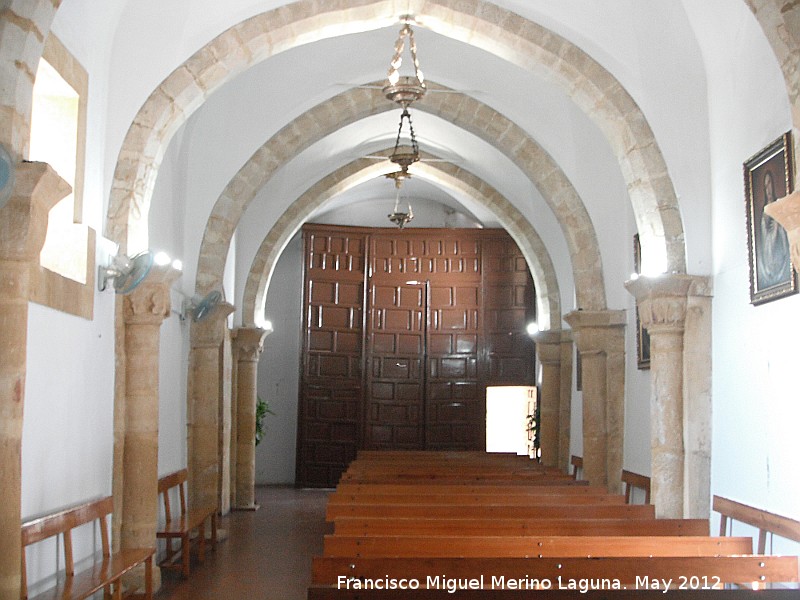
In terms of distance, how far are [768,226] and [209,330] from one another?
6653 mm

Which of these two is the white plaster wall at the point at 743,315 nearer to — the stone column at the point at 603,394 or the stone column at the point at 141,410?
the stone column at the point at 603,394

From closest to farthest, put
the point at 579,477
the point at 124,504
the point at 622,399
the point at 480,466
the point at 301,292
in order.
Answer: the point at 124,504, the point at 622,399, the point at 480,466, the point at 579,477, the point at 301,292

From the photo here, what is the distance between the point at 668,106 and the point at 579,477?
261 inches

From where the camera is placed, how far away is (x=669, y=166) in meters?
8.45

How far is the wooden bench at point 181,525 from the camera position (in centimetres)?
894

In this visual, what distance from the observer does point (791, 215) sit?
207 inches

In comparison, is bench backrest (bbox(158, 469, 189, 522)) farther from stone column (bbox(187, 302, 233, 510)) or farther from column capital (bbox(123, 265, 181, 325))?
column capital (bbox(123, 265, 181, 325))

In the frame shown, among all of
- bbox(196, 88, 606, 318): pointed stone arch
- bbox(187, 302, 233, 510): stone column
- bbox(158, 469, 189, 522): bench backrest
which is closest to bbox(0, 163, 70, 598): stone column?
bbox(158, 469, 189, 522): bench backrest

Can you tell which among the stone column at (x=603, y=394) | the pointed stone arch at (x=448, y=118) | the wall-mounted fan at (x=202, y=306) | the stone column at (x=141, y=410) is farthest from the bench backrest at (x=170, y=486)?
the stone column at (x=603, y=394)

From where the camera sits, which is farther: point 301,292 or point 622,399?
point 301,292

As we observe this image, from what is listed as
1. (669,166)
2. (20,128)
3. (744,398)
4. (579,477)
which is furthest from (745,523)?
(579,477)

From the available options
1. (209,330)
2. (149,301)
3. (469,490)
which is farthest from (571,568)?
(209,330)

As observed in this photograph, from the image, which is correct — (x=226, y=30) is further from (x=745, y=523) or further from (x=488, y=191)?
(x=488, y=191)

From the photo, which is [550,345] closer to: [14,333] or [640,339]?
[640,339]
